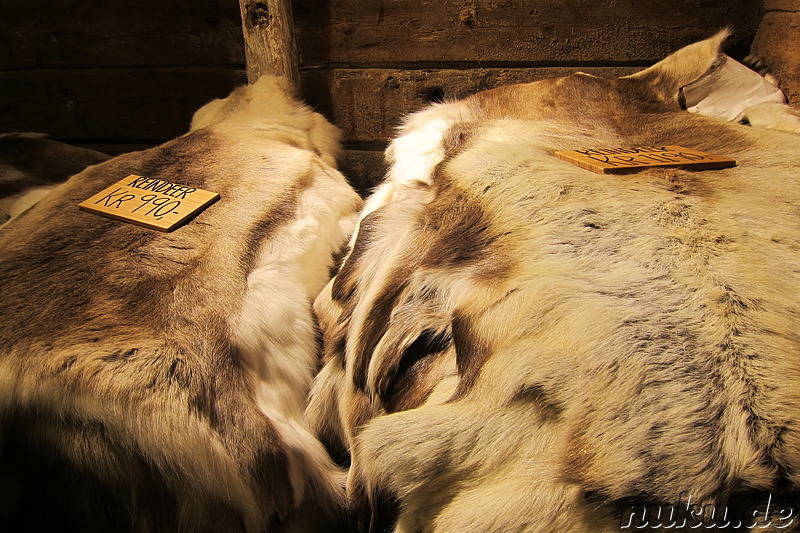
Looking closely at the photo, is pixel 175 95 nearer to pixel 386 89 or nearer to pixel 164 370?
pixel 386 89

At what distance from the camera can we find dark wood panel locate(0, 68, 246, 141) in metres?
2.16

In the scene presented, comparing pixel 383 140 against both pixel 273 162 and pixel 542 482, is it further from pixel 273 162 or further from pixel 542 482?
pixel 542 482

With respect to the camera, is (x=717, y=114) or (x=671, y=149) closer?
(x=671, y=149)

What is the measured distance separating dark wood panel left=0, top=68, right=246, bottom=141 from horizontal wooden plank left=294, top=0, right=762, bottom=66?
0.55m

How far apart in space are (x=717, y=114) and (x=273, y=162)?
138 cm

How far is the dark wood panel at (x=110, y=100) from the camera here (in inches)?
85.2

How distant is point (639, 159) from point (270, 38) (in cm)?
138

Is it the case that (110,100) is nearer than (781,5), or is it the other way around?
(781,5)

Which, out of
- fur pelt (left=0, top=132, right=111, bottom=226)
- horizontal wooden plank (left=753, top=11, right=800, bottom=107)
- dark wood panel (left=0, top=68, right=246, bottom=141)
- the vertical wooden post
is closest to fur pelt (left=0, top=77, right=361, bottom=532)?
fur pelt (left=0, top=132, right=111, bottom=226)

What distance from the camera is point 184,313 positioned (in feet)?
2.93

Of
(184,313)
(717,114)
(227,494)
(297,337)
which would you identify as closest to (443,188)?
(297,337)

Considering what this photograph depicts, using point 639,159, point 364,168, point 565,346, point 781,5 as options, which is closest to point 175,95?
point 364,168

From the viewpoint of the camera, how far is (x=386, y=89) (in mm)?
2045

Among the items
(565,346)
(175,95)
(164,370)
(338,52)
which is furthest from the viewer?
(175,95)
